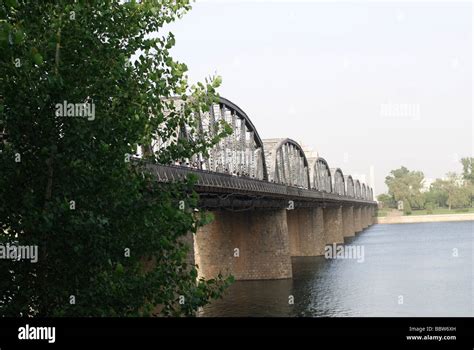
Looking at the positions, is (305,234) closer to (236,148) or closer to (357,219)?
(236,148)

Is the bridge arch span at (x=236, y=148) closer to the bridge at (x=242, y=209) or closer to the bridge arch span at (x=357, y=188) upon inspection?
the bridge at (x=242, y=209)

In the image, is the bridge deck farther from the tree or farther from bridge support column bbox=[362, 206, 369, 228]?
bridge support column bbox=[362, 206, 369, 228]

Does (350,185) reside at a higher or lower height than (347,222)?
higher

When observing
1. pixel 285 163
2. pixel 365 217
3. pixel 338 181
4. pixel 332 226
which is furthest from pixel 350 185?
pixel 285 163

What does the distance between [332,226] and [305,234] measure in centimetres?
2163

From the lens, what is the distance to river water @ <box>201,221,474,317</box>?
3722 centimetres

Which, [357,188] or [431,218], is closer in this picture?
[431,218]

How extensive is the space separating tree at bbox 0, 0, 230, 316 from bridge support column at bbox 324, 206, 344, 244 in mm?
84196

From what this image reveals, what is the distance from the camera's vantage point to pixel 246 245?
2076 inches

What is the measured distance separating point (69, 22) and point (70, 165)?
101 inches

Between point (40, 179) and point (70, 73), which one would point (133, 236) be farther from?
point (70, 73)

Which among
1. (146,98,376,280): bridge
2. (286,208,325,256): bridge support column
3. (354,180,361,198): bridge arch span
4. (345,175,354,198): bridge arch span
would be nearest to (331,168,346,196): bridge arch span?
(345,175,354,198): bridge arch span

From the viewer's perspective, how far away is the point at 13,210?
10.7m

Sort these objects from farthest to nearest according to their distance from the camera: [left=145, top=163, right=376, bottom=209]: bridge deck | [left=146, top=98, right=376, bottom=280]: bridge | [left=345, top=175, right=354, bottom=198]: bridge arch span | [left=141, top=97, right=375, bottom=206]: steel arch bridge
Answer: [left=345, top=175, right=354, bottom=198]: bridge arch span < [left=146, top=98, right=376, bottom=280]: bridge < [left=141, top=97, right=375, bottom=206]: steel arch bridge < [left=145, top=163, right=376, bottom=209]: bridge deck
